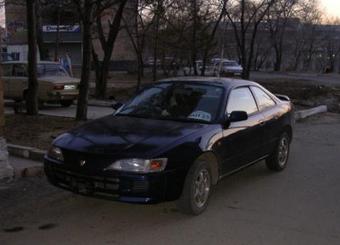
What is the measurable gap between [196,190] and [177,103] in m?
1.36

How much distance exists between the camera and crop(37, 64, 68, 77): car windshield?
18.4 meters

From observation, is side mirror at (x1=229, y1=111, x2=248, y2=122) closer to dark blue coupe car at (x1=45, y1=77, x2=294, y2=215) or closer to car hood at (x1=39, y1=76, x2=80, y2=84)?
dark blue coupe car at (x1=45, y1=77, x2=294, y2=215)

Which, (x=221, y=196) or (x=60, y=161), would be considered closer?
(x=60, y=161)

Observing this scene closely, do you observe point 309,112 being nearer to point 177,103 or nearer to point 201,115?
point 177,103

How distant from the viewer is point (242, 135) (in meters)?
7.06

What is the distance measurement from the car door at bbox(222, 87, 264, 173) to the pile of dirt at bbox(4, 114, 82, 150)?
362cm

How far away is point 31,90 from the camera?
13219 millimetres

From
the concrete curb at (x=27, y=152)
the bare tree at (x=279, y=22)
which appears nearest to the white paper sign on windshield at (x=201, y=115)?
the concrete curb at (x=27, y=152)

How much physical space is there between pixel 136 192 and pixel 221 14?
23170 mm

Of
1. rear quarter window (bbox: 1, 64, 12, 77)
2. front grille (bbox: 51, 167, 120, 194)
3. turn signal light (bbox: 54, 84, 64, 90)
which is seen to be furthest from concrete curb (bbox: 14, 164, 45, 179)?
rear quarter window (bbox: 1, 64, 12, 77)

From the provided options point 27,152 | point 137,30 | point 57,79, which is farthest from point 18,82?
point 27,152

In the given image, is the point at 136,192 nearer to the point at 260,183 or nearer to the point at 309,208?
the point at 309,208

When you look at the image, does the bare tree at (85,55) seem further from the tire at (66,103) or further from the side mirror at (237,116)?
the side mirror at (237,116)

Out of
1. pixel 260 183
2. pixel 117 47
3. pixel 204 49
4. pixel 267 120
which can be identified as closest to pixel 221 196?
pixel 260 183
